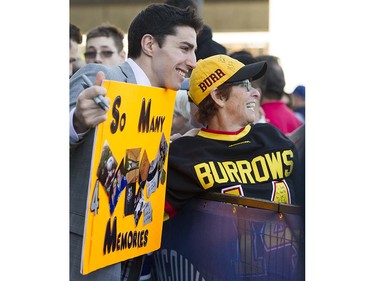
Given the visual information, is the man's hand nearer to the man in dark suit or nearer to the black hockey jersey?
the man in dark suit

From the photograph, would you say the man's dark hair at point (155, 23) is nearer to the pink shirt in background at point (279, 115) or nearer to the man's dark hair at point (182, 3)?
the man's dark hair at point (182, 3)

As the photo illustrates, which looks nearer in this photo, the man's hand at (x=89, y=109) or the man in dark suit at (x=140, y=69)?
the man's hand at (x=89, y=109)

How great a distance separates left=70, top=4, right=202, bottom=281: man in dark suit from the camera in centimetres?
220

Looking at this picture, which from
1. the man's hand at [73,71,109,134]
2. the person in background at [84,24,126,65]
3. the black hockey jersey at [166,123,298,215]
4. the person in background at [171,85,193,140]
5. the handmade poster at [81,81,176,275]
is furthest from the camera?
the person in background at [84,24,126,65]

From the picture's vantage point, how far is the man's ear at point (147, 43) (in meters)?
2.47

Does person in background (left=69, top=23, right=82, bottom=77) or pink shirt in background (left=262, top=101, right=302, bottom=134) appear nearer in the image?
person in background (left=69, top=23, right=82, bottom=77)

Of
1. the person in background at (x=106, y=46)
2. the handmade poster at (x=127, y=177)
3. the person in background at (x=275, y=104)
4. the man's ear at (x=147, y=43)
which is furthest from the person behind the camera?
the person in background at (x=275, y=104)

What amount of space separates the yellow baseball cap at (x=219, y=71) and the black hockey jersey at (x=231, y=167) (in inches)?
7.0

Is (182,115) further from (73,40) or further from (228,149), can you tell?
(73,40)

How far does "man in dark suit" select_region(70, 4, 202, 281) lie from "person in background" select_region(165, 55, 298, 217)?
0.27m

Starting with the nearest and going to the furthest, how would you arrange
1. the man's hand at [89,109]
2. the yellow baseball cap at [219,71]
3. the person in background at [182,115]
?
the man's hand at [89,109] < the yellow baseball cap at [219,71] < the person in background at [182,115]

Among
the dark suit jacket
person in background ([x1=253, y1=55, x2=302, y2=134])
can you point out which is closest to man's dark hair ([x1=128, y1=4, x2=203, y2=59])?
the dark suit jacket

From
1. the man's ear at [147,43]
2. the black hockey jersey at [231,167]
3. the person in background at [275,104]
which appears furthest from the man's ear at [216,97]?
the person in background at [275,104]
